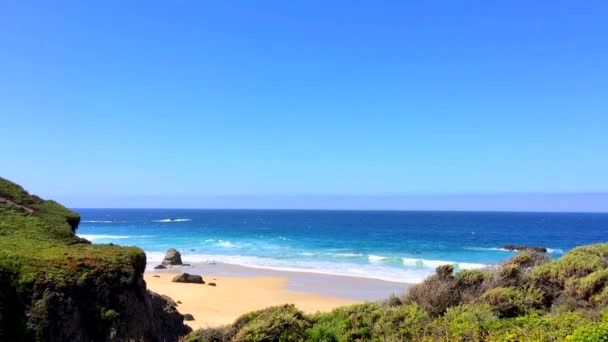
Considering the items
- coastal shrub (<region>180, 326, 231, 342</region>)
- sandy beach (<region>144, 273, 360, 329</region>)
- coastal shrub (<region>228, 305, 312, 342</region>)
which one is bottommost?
sandy beach (<region>144, 273, 360, 329</region>)

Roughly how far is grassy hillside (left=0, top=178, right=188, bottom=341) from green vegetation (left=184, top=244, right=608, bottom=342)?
11.0 ft

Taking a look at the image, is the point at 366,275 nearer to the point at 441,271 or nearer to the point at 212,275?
the point at 212,275

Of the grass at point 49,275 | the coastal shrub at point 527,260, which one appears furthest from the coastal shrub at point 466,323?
the grass at point 49,275

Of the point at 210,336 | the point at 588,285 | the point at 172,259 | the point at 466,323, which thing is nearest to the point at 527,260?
the point at 588,285

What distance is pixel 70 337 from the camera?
1007 centimetres

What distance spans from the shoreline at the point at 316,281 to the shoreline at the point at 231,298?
3.65 feet

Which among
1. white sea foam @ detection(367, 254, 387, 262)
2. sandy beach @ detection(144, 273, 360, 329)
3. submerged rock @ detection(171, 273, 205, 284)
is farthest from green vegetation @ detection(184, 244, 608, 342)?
white sea foam @ detection(367, 254, 387, 262)

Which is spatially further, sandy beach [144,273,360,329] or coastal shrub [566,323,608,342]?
sandy beach [144,273,360,329]

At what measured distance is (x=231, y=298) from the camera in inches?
971

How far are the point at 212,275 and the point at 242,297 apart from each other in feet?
33.0

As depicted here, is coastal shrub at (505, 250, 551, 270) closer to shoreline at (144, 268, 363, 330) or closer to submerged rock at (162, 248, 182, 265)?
shoreline at (144, 268, 363, 330)

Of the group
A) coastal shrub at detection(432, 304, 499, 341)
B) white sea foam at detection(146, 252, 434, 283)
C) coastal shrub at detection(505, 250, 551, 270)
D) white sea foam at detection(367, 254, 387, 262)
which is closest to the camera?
coastal shrub at detection(432, 304, 499, 341)

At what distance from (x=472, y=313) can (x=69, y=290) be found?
8524 millimetres

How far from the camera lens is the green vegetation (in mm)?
7453
